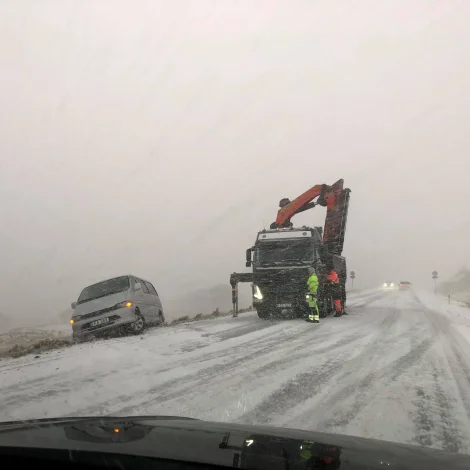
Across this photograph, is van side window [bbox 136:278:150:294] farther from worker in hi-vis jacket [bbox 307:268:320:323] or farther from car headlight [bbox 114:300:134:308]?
worker in hi-vis jacket [bbox 307:268:320:323]

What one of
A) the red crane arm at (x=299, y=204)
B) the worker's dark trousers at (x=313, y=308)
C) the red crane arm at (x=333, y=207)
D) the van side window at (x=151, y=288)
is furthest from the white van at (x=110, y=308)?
the red crane arm at (x=333, y=207)

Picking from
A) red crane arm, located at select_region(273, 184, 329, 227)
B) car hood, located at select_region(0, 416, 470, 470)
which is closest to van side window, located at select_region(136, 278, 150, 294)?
red crane arm, located at select_region(273, 184, 329, 227)

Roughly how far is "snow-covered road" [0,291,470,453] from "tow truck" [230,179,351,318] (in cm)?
421

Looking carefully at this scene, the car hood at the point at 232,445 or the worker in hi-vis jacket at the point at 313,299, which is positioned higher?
the car hood at the point at 232,445

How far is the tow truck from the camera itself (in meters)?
14.4

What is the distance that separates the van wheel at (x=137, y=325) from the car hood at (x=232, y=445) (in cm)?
894

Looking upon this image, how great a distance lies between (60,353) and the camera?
875 cm

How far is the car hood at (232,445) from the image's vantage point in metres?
2.05

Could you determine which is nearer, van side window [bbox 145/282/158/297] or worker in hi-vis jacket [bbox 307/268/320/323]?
worker in hi-vis jacket [bbox 307/268/320/323]

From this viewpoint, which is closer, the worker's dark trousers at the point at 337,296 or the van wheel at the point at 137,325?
the van wheel at the point at 137,325

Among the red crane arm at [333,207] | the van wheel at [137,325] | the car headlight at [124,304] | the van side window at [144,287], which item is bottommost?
the van wheel at [137,325]

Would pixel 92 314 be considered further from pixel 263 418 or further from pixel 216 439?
pixel 216 439

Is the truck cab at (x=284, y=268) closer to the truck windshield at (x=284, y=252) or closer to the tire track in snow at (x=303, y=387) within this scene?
the truck windshield at (x=284, y=252)

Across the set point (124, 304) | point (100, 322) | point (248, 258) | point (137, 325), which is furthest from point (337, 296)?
point (100, 322)
